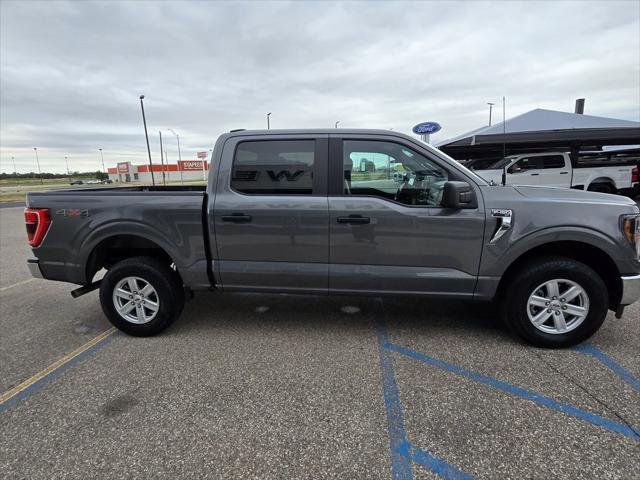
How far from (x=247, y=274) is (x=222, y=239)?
40 cm

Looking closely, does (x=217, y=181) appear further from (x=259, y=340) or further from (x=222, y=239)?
(x=259, y=340)

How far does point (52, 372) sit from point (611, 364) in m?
4.57

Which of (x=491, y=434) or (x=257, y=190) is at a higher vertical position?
(x=257, y=190)

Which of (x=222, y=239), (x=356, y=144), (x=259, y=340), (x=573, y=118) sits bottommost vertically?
(x=259, y=340)

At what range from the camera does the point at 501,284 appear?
11.3 ft

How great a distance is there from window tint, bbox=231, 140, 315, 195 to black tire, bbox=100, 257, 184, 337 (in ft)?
3.69

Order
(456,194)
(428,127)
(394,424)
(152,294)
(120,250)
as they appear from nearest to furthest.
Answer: (394,424) < (456,194) < (152,294) < (120,250) < (428,127)

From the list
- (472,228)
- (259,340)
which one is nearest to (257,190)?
(259,340)

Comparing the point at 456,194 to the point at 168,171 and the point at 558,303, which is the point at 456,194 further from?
the point at 168,171

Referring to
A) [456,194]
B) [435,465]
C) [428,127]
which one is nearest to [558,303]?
[456,194]

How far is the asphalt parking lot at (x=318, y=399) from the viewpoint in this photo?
2.10m

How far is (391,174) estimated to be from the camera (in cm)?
334

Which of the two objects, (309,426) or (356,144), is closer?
(309,426)

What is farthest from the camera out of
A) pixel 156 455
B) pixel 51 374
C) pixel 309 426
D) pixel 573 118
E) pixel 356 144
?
pixel 573 118
